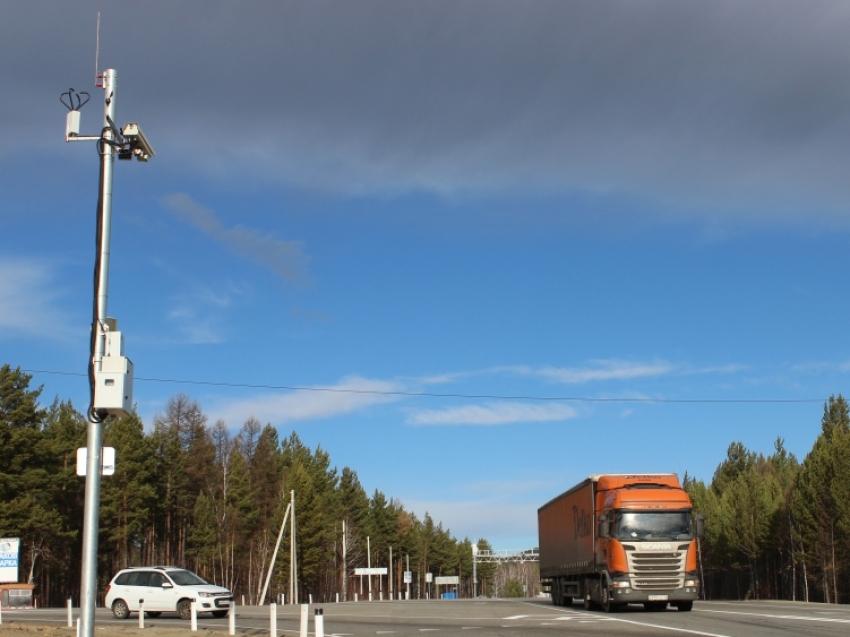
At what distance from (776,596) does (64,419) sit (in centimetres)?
7618

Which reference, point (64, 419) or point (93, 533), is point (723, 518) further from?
point (93, 533)

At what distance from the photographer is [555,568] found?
1463 inches

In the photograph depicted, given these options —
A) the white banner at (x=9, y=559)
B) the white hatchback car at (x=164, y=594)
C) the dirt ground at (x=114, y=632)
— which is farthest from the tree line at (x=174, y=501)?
the dirt ground at (x=114, y=632)

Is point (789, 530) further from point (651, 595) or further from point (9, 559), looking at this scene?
point (9, 559)

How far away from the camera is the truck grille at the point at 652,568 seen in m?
27.3

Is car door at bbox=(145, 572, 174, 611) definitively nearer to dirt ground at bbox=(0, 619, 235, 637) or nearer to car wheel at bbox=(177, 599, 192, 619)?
car wheel at bbox=(177, 599, 192, 619)

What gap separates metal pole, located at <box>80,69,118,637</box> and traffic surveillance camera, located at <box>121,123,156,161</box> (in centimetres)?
23

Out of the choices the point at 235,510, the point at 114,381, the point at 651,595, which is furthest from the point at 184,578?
the point at 235,510

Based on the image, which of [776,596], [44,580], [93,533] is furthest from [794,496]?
[93,533]

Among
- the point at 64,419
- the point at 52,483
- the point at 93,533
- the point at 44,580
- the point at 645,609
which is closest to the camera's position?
the point at 93,533

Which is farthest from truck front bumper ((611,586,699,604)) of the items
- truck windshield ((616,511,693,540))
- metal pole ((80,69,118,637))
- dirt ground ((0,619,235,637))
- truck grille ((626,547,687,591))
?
metal pole ((80,69,118,637))

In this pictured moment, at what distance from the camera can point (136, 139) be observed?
12805 millimetres

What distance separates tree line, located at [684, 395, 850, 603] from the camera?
251 feet

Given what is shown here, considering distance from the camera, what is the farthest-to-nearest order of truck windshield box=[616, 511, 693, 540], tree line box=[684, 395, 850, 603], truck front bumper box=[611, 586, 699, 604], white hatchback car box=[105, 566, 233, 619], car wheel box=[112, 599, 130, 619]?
tree line box=[684, 395, 850, 603], car wheel box=[112, 599, 130, 619], white hatchback car box=[105, 566, 233, 619], truck windshield box=[616, 511, 693, 540], truck front bumper box=[611, 586, 699, 604]
